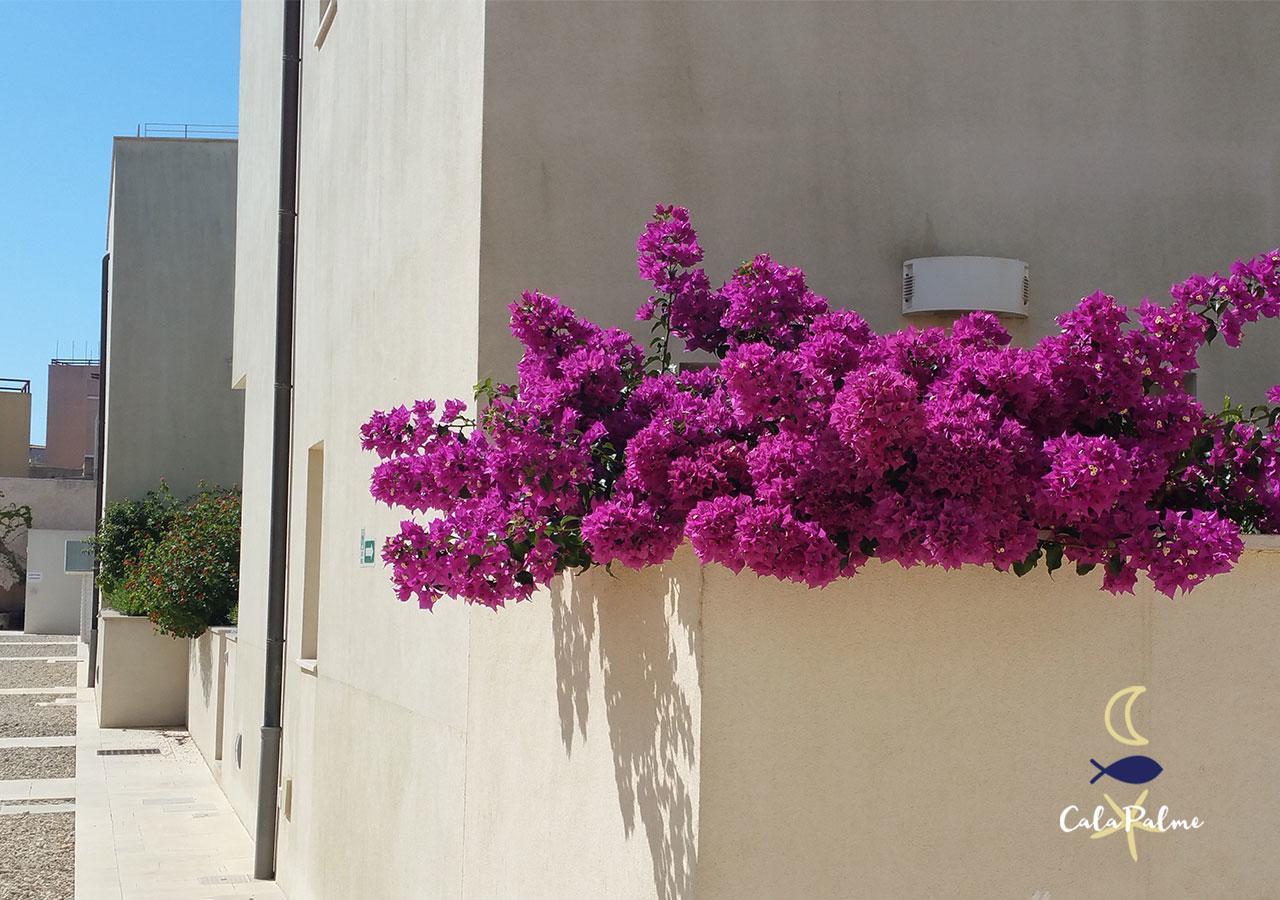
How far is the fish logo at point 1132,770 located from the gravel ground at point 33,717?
17091 mm

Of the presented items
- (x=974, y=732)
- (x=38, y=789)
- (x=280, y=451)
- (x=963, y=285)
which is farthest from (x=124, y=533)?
(x=974, y=732)

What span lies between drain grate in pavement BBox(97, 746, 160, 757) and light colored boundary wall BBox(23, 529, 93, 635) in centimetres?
2420

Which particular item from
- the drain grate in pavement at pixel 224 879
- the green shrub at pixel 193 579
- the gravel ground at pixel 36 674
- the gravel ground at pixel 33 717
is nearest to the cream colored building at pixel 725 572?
the drain grate in pavement at pixel 224 879

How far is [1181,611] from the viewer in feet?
11.7

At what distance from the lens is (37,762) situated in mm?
15820

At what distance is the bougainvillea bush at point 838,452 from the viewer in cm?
306

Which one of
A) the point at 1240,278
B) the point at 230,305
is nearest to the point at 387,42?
the point at 1240,278

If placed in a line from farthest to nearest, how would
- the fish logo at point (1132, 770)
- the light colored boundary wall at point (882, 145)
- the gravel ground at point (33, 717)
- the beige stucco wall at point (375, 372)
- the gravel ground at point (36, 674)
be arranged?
the gravel ground at point (36, 674) < the gravel ground at point (33, 717) < the beige stucco wall at point (375, 372) < the light colored boundary wall at point (882, 145) < the fish logo at point (1132, 770)

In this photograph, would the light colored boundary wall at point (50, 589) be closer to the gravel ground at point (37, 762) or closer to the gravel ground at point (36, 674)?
the gravel ground at point (36, 674)

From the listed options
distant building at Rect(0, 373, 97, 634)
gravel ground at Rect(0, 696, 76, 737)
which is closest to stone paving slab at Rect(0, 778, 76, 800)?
gravel ground at Rect(0, 696, 76, 737)

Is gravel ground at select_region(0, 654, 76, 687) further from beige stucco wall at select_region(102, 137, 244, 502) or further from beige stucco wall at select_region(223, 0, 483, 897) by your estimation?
beige stucco wall at select_region(223, 0, 483, 897)

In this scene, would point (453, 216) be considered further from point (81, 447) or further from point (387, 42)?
point (81, 447)

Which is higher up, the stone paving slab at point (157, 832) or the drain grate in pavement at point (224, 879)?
the drain grate in pavement at point (224, 879)

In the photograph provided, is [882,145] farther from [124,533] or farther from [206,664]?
[124,533]
